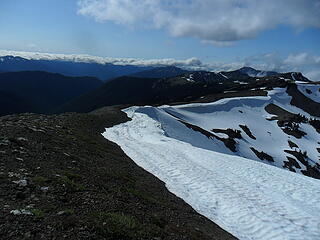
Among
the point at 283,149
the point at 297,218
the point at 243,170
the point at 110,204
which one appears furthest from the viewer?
the point at 283,149

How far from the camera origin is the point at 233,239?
49.0 ft

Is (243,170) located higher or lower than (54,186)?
lower

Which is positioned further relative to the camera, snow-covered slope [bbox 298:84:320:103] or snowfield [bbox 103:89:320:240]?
snow-covered slope [bbox 298:84:320:103]

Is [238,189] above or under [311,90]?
under

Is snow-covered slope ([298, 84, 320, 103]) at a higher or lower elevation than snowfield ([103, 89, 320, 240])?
higher

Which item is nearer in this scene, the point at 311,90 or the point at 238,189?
the point at 238,189

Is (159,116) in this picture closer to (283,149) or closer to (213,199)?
(283,149)

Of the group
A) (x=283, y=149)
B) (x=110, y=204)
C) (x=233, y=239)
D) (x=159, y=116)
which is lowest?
(x=283, y=149)

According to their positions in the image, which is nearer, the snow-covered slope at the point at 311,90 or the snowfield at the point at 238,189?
the snowfield at the point at 238,189

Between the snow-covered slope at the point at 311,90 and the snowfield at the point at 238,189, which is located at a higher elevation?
the snow-covered slope at the point at 311,90

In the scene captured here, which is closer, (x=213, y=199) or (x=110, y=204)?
(x=110, y=204)

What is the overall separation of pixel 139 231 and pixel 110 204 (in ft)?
7.64

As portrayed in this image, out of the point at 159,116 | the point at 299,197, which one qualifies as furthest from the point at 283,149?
the point at 299,197

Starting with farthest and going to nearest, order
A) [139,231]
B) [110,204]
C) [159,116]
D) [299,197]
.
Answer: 1. [159,116]
2. [299,197]
3. [110,204]
4. [139,231]
